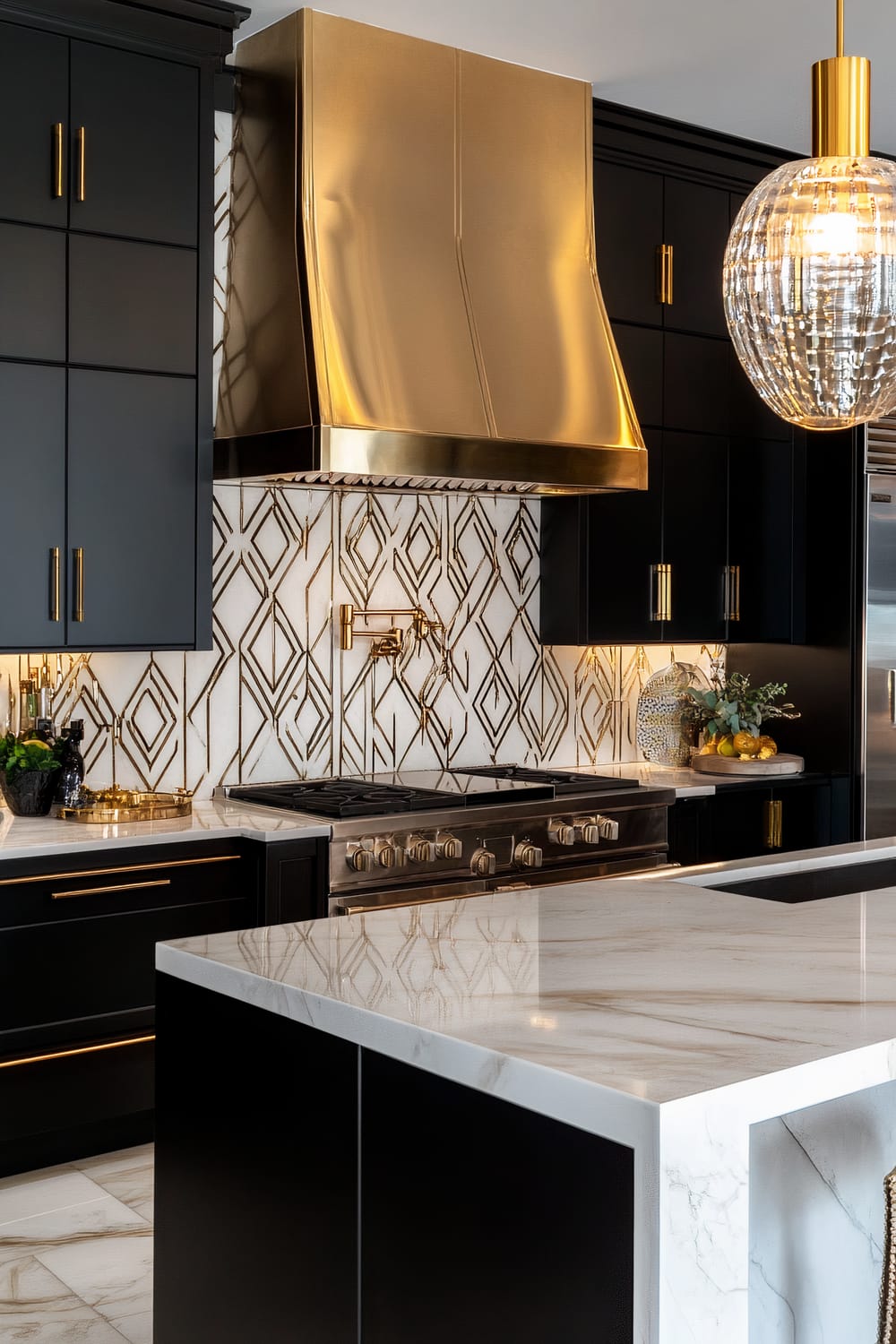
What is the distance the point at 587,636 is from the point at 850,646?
3.12ft

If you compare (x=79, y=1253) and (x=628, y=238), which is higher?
(x=628, y=238)

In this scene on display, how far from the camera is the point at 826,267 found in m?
1.79

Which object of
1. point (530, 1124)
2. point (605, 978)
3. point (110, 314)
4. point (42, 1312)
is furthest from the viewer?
point (110, 314)

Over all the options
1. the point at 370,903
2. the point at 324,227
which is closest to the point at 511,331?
the point at 324,227

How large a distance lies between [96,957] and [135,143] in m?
2.02

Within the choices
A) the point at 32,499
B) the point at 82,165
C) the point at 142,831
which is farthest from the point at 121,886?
the point at 82,165

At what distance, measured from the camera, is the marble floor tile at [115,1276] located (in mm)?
2766

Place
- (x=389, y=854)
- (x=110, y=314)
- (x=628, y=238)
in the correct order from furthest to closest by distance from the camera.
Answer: (x=628, y=238) < (x=389, y=854) < (x=110, y=314)

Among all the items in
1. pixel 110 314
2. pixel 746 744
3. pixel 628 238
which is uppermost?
pixel 628 238

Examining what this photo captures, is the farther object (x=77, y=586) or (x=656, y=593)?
(x=656, y=593)

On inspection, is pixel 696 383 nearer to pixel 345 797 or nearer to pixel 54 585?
pixel 345 797

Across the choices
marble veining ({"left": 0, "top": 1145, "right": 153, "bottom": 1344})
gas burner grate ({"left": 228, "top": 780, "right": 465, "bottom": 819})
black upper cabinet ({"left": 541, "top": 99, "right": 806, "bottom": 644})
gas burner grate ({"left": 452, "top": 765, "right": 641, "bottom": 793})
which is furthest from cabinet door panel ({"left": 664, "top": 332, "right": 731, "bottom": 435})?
marble veining ({"left": 0, "top": 1145, "right": 153, "bottom": 1344})

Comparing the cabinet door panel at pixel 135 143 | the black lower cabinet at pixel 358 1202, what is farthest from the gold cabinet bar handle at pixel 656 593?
the black lower cabinet at pixel 358 1202

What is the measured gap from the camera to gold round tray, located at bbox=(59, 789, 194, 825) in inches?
139
